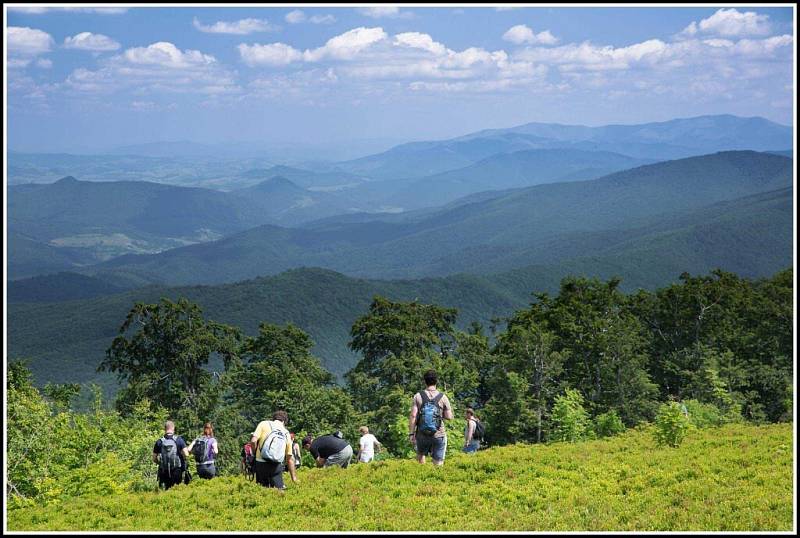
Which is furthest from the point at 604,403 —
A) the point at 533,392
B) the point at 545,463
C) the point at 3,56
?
the point at 3,56

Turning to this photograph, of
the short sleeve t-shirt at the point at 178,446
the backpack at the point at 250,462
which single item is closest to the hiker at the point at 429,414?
the backpack at the point at 250,462

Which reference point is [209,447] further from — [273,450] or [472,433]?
[472,433]

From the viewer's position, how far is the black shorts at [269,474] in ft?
54.9

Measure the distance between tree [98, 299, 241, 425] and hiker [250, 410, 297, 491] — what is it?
2675cm

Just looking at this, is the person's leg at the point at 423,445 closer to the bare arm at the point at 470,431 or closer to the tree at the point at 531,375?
the bare arm at the point at 470,431

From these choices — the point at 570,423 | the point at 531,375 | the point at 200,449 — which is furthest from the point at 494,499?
the point at 531,375

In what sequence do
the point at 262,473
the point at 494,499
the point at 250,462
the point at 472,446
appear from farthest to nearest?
the point at 472,446
the point at 250,462
the point at 262,473
the point at 494,499

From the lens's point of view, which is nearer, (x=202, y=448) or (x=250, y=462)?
(x=250, y=462)

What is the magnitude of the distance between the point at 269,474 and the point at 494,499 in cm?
495

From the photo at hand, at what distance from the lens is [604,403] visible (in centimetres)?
3988

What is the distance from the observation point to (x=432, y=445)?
1811cm

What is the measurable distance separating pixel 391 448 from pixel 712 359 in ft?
58.3

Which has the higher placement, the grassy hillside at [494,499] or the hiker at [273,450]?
the hiker at [273,450]

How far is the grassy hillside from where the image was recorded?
14.2 m
